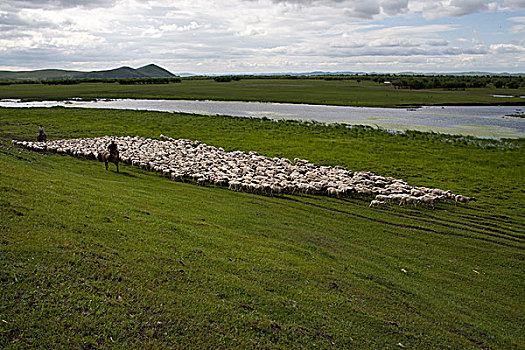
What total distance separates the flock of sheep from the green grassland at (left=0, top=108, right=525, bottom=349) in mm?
1006

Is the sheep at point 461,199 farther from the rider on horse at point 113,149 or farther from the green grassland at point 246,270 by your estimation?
the rider on horse at point 113,149

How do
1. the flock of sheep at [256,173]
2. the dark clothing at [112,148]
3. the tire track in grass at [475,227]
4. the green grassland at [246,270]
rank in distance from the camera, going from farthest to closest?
the dark clothing at [112,148]
the flock of sheep at [256,173]
the tire track in grass at [475,227]
the green grassland at [246,270]

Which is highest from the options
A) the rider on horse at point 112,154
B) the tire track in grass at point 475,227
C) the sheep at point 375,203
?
the rider on horse at point 112,154

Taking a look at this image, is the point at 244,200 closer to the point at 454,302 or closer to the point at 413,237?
→ the point at 413,237

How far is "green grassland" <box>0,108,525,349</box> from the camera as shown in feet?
23.4

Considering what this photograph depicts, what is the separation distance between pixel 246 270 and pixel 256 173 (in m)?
Result: 14.6

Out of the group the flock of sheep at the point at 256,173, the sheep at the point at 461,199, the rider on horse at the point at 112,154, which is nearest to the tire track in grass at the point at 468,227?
the flock of sheep at the point at 256,173

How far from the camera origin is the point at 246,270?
392 inches

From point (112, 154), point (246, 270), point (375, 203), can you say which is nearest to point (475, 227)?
point (375, 203)

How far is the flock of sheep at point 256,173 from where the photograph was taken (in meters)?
21.0

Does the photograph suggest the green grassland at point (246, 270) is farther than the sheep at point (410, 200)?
No

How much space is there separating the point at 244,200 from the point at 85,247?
1068 centimetres

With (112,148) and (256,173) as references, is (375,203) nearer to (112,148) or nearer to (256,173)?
(256,173)

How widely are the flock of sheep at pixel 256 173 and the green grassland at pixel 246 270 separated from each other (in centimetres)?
101
